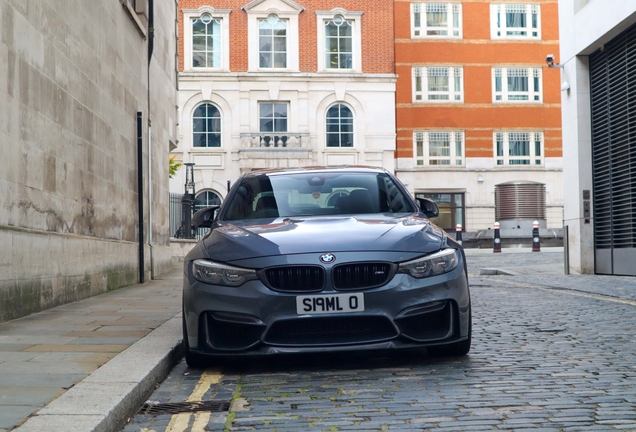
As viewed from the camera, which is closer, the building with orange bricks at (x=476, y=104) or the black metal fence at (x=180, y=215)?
the black metal fence at (x=180, y=215)

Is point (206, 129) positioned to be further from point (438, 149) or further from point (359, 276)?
point (359, 276)

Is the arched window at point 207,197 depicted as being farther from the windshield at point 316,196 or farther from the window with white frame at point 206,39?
the windshield at point 316,196

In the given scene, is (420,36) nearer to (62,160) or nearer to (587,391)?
(62,160)

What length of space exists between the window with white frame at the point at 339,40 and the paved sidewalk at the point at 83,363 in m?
31.9

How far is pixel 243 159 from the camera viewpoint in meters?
39.4

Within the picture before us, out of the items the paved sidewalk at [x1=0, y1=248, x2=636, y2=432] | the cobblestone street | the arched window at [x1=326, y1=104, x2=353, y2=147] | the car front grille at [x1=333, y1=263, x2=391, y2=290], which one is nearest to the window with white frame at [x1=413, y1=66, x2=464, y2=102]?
the arched window at [x1=326, y1=104, x2=353, y2=147]

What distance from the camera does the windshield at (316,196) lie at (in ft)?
22.3

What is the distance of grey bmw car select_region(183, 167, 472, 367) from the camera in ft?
17.7

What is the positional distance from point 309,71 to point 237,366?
35.0 metres

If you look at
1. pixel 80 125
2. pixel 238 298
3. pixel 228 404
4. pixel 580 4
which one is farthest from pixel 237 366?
pixel 580 4

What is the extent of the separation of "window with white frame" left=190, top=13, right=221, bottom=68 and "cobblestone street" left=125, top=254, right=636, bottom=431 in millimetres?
34200

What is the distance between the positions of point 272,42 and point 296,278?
36069mm

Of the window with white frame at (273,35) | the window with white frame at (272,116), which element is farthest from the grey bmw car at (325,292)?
the window with white frame at (273,35)

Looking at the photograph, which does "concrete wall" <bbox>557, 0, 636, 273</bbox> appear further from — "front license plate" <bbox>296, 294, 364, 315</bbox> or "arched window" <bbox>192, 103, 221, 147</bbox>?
"arched window" <bbox>192, 103, 221, 147</bbox>
